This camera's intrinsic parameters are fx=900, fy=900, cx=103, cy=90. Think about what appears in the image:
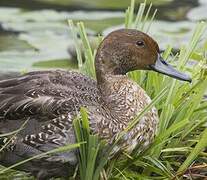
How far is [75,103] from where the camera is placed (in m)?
3.61

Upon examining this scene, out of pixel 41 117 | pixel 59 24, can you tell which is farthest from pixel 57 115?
pixel 59 24

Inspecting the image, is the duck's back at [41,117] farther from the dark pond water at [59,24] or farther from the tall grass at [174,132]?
the dark pond water at [59,24]

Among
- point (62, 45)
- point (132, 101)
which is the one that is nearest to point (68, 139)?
point (132, 101)

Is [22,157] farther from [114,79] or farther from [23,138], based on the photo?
[114,79]

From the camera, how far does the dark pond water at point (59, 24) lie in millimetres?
5730

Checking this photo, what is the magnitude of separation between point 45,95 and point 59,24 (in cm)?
270

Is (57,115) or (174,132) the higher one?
(57,115)

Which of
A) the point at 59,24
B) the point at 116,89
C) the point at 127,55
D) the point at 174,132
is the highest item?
the point at 127,55

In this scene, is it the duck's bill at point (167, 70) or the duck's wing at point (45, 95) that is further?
the duck's bill at point (167, 70)

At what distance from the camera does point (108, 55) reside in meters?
3.81

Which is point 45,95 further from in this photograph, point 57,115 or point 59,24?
point 59,24

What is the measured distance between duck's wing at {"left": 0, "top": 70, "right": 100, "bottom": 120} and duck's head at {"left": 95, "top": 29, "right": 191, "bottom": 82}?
0.11 m

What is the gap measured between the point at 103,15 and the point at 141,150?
2.94 metres

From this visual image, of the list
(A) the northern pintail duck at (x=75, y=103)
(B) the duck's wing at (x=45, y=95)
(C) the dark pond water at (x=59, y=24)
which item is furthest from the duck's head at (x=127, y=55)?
(C) the dark pond water at (x=59, y=24)
